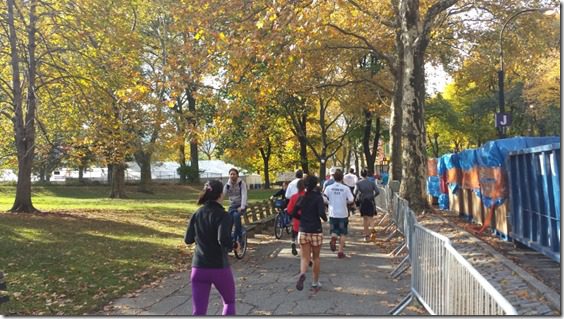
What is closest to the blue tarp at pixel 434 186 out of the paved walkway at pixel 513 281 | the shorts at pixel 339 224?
the paved walkway at pixel 513 281

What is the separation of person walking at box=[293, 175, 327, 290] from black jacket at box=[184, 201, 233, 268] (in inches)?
114

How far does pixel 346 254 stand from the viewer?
1163 cm

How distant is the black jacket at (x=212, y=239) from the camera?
5.27m

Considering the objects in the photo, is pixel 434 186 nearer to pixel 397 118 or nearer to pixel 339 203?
pixel 397 118

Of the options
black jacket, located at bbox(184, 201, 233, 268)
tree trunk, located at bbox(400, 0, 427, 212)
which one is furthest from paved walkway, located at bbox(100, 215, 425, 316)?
tree trunk, located at bbox(400, 0, 427, 212)

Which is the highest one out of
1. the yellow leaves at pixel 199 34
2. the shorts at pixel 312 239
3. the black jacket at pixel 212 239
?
the yellow leaves at pixel 199 34

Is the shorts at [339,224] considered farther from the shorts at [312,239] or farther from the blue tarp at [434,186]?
the blue tarp at [434,186]

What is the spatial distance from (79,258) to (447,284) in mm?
8165

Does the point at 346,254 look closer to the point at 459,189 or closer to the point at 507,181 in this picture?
the point at 507,181

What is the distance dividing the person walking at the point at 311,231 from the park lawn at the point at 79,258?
2.74m

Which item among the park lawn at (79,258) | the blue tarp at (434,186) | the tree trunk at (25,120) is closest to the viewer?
the park lawn at (79,258)

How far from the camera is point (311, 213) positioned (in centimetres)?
818

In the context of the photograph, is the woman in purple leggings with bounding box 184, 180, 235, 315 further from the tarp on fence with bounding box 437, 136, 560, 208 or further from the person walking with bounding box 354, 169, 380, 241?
the person walking with bounding box 354, 169, 380, 241

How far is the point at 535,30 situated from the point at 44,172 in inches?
2018
